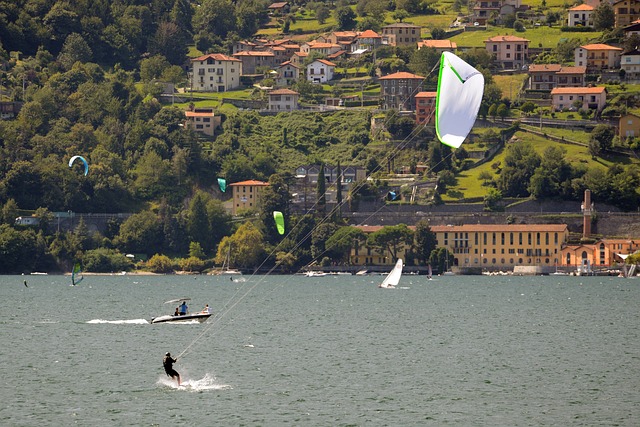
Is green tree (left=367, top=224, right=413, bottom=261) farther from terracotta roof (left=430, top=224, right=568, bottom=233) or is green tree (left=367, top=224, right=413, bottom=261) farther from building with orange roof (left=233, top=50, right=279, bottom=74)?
building with orange roof (left=233, top=50, right=279, bottom=74)

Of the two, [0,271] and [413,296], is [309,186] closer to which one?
[0,271]

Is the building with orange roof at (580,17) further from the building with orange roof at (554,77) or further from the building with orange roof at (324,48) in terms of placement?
the building with orange roof at (324,48)

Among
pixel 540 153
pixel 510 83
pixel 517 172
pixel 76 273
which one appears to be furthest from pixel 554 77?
pixel 76 273

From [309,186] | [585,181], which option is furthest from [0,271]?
[585,181]

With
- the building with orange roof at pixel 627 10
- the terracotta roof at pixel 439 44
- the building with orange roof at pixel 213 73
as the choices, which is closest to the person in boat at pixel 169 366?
the terracotta roof at pixel 439 44

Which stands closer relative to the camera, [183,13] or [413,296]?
[413,296]

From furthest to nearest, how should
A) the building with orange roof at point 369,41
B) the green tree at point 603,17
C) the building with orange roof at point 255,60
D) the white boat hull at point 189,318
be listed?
the building with orange roof at point 369,41 < the building with orange roof at point 255,60 < the green tree at point 603,17 < the white boat hull at point 189,318

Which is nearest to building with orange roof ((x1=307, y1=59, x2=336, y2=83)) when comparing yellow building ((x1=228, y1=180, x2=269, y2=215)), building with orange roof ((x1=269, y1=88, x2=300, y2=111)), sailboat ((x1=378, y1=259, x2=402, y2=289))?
building with orange roof ((x1=269, y1=88, x2=300, y2=111))
